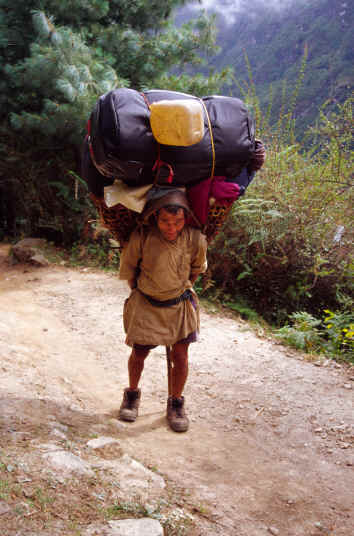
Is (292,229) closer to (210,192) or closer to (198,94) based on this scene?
(210,192)

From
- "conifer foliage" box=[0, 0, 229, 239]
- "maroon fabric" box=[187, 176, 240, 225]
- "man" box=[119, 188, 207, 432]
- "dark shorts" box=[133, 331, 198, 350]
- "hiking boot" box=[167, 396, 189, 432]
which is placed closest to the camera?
"maroon fabric" box=[187, 176, 240, 225]

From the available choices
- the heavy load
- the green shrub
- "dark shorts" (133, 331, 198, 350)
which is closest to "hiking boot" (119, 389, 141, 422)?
"dark shorts" (133, 331, 198, 350)

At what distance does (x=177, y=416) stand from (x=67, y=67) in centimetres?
501

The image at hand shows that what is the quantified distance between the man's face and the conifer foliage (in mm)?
4180

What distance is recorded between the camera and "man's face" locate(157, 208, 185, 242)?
241cm

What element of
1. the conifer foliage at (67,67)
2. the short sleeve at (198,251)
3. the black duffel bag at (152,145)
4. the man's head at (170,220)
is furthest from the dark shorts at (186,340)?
the conifer foliage at (67,67)

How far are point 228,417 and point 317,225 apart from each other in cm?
289

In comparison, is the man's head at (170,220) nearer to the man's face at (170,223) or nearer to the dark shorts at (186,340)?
the man's face at (170,223)

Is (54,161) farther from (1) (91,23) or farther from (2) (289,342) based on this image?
(2) (289,342)

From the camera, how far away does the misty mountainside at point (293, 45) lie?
12.5 m

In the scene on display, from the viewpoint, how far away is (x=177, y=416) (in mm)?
2914

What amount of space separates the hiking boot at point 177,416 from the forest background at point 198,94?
1.60 m

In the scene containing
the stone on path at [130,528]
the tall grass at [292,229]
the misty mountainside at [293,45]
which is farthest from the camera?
the misty mountainside at [293,45]

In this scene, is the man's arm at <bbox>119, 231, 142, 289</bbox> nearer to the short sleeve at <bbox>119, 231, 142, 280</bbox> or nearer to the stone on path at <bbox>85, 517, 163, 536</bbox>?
the short sleeve at <bbox>119, 231, 142, 280</bbox>
